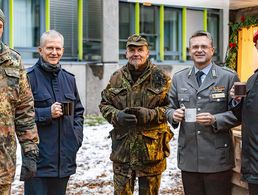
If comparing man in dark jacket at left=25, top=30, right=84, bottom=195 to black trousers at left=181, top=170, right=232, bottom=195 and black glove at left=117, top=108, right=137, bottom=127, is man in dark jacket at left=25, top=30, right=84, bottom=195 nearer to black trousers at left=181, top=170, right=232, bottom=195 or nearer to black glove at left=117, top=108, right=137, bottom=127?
black glove at left=117, top=108, right=137, bottom=127

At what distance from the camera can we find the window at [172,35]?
52.4 ft

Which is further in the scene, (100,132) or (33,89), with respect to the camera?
(100,132)

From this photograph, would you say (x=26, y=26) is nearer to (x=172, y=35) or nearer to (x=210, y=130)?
(x=172, y=35)

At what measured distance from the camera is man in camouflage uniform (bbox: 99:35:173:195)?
176 inches

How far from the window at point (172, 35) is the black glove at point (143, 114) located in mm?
11633

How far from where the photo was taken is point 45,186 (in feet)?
14.3

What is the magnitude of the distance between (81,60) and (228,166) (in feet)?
34.5

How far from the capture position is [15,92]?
11.5 ft

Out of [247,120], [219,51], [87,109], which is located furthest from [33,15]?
[247,120]

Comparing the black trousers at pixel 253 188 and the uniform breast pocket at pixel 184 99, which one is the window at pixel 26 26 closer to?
the uniform breast pocket at pixel 184 99

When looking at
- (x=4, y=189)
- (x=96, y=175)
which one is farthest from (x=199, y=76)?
(x=96, y=175)

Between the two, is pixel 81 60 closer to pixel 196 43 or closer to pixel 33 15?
pixel 33 15

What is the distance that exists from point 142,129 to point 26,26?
9759 mm

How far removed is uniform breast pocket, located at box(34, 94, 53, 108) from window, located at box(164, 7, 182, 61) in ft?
38.7
